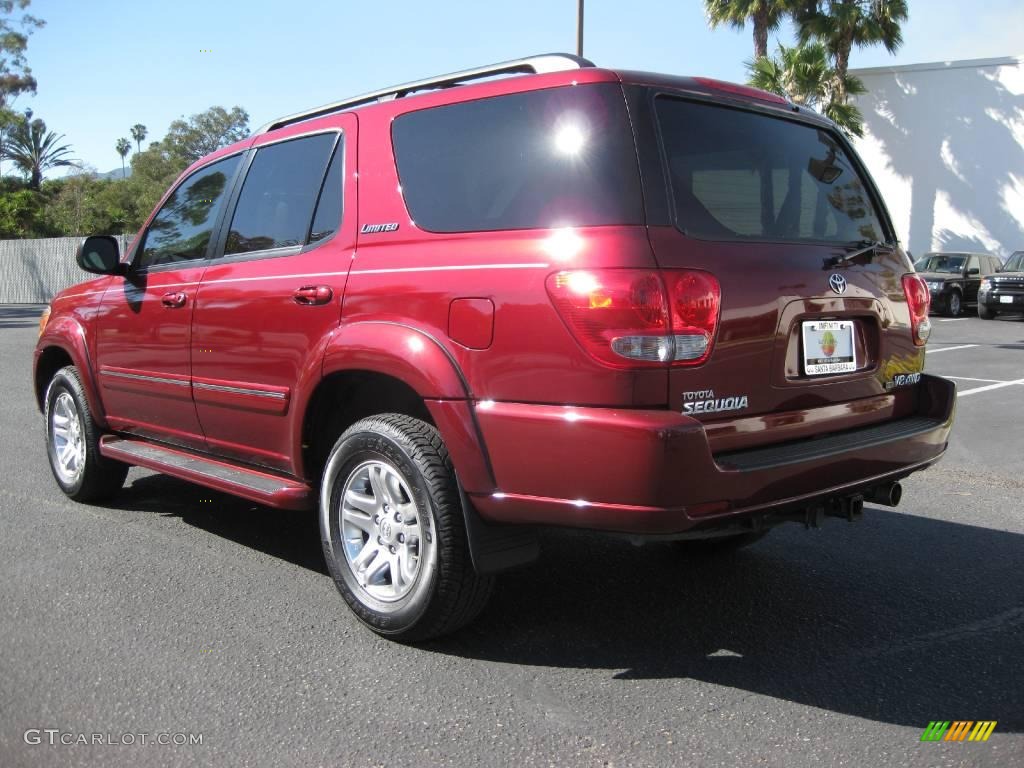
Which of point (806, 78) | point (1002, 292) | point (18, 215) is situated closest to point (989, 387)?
point (1002, 292)

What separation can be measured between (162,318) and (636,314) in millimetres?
2638

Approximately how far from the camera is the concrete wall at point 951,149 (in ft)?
88.4

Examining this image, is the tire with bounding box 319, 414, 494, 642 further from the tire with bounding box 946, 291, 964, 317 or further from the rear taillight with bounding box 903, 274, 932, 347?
the tire with bounding box 946, 291, 964, 317

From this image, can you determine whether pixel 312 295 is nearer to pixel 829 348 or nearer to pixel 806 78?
pixel 829 348

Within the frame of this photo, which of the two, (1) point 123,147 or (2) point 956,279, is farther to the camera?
(1) point 123,147

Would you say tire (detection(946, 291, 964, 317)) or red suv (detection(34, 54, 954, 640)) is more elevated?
red suv (detection(34, 54, 954, 640))

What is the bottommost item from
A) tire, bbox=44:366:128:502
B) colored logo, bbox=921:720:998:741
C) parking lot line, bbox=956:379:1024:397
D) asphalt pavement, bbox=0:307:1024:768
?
parking lot line, bbox=956:379:1024:397

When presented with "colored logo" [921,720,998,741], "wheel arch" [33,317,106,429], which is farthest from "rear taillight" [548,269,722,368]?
"wheel arch" [33,317,106,429]

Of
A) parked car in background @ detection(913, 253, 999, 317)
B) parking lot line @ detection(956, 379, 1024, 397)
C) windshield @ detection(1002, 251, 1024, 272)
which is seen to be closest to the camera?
parking lot line @ detection(956, 379, 1024, 397)

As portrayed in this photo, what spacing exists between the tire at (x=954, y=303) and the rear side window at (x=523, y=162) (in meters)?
22.2

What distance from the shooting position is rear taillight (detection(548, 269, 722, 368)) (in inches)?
110

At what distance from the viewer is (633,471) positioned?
275 cm

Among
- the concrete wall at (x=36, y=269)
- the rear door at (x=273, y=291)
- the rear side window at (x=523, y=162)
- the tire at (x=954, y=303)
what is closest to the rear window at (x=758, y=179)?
the rear side window at (x=523, y=162)

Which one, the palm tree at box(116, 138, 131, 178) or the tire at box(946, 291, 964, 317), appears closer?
the tire at box(946, 291, 964, 317)
